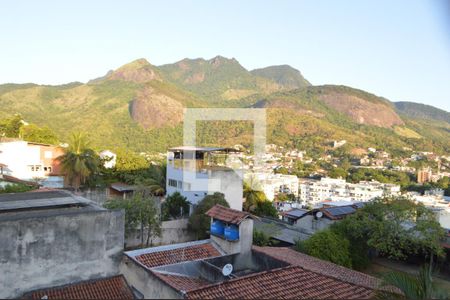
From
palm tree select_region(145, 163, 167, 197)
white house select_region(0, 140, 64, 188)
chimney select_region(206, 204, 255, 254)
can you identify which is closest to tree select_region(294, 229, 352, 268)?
chimney select_region(206, 204, 255, 254)

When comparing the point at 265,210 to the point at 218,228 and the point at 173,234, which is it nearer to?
the point at 173,234

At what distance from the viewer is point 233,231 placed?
11352 millimetres

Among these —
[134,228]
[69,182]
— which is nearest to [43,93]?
[69,182]

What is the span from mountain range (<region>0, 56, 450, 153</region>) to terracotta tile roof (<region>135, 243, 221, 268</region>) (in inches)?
1991

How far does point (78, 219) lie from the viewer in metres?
10.3

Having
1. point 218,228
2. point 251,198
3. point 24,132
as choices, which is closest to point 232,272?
point 218,228

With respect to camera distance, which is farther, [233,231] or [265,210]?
[265,210]

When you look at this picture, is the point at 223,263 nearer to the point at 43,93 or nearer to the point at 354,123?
the point at 43,93

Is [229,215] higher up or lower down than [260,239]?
higher up

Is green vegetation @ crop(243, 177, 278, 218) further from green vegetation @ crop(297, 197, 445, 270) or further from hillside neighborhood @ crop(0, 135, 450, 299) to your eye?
green vegetation @ crop(297, 197, 445, 270)

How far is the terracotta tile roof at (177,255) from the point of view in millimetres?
10703

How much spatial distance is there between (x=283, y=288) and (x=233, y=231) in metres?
3.27

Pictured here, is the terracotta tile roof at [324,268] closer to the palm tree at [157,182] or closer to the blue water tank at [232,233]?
the blue water tank at [232,233]

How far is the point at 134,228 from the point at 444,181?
3351 inches
